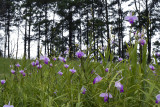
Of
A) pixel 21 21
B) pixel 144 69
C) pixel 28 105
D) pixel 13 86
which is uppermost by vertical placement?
pixel 21 21

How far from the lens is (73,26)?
19.7m

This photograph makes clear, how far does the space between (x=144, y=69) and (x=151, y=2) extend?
1683 cm

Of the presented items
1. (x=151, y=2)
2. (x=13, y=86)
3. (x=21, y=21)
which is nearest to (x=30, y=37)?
(x=21, y=21)

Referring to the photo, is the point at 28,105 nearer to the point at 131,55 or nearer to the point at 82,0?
the point at 131,55

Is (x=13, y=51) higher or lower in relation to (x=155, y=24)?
lower

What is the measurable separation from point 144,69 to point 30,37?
24209 mm

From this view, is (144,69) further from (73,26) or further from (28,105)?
(73,26)

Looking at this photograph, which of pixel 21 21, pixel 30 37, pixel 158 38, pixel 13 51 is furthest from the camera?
pixel 21 21

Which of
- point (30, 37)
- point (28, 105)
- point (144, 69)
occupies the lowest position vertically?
point (28, 105)

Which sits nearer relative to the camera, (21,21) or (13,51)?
(13,51)

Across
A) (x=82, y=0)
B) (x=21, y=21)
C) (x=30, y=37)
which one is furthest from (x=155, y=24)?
(x=21, y=21)

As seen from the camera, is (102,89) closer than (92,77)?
Yes

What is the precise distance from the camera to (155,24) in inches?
690

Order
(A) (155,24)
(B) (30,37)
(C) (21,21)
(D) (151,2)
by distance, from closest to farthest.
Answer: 1. (D) (151,2)
2. (A) (155,24)
3. (B) (30,37)
4. (C) (21,21)
